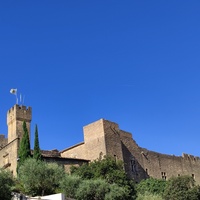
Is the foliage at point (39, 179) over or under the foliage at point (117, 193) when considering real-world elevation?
over

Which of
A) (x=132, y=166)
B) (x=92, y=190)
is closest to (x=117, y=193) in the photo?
(x=92, y=190)

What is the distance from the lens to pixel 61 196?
27.6m

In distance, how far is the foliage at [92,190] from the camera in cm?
3247

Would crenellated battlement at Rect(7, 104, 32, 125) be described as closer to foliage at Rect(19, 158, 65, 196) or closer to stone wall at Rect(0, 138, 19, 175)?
stone wall at Rect(0, 138, 19, 175)

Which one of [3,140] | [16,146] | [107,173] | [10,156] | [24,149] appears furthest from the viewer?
[3,140]

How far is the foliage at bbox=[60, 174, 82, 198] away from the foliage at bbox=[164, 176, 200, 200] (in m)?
9.22

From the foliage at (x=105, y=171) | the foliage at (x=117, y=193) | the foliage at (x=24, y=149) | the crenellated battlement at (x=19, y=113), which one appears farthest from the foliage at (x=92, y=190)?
the crenellated battlement at (x=19, y=113)

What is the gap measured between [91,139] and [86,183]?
12.0 meters

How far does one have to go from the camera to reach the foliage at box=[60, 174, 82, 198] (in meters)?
32.8

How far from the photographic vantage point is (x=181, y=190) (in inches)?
1517

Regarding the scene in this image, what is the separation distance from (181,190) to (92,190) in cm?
949

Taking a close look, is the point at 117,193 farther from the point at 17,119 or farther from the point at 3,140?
the point at 3,140

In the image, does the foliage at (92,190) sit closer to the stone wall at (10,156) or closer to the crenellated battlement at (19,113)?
the stone wall at (10,156)

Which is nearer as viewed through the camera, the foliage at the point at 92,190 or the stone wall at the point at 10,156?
the foliage at the point at 92,190
